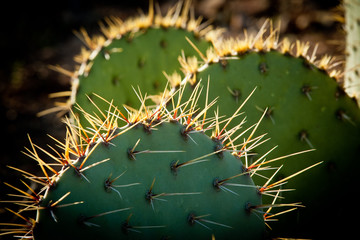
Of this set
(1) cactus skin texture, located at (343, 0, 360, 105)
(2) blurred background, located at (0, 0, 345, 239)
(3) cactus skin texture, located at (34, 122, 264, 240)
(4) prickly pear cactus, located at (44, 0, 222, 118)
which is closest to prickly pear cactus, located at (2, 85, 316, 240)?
(3) cactus skin texture, located at (34, 122, 264, 240)

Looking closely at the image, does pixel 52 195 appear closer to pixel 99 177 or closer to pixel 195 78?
pixel 99 177

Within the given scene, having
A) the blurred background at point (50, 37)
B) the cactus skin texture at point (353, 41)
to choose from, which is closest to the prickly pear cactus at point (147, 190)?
the cactus skin texture at point (353, 41)

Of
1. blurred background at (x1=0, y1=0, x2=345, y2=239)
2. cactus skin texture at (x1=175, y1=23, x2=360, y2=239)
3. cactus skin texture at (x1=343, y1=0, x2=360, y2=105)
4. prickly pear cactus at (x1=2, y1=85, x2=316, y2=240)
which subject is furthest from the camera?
blurred background at (x1=0, y1=0, x2=345, y2=239)

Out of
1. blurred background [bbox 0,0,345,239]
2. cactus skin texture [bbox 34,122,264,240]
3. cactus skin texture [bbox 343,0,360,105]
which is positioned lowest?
cactus skin texture [bbox 34,122,264,240]

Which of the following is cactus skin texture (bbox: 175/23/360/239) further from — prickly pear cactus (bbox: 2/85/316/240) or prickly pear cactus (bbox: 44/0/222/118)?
prickly pear cactus (bbox: 44/0/222/118)

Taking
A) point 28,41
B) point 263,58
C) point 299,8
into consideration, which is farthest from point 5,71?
point 263,58

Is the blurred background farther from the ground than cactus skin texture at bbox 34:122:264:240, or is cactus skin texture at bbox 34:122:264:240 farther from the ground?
the blurred background

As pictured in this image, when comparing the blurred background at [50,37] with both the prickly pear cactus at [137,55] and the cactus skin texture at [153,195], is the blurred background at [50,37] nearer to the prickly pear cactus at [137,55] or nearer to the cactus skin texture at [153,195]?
the prickly pear cactus at [137,55]
